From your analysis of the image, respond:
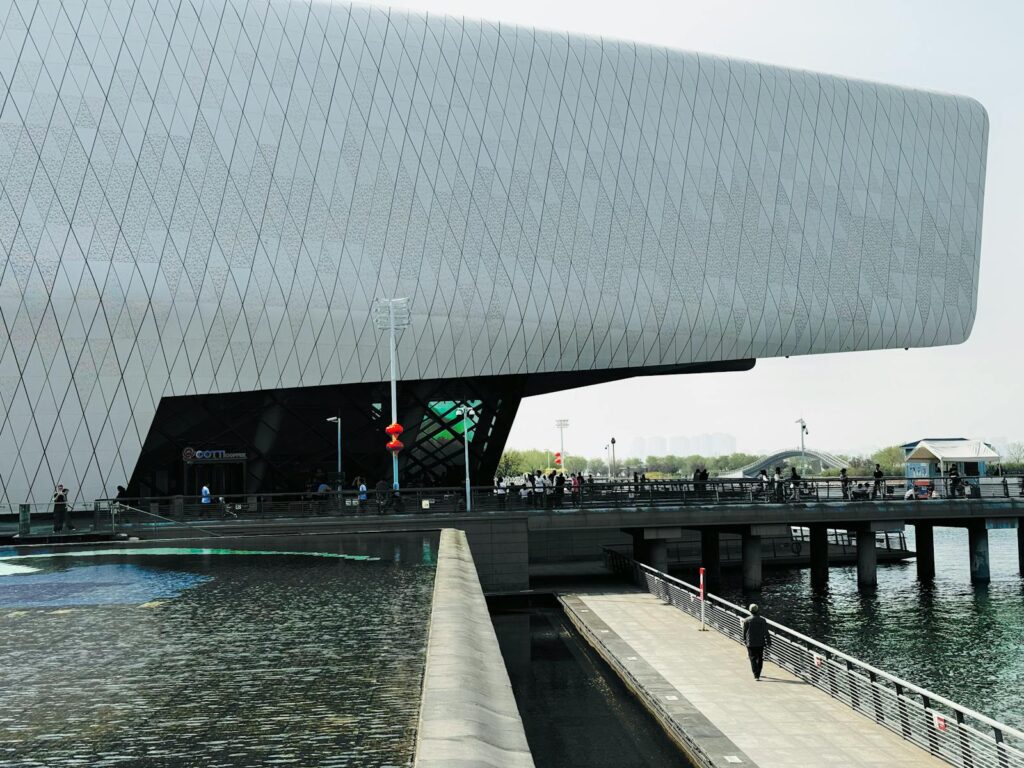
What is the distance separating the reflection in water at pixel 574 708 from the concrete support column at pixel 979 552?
22.2 m

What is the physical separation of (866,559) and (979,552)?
4.97 meters

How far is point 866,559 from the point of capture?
41.9 m

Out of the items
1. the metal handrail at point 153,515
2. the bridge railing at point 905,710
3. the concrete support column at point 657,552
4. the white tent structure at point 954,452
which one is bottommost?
the bridge railing at point 905,710

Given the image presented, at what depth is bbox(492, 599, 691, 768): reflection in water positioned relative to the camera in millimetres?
16062

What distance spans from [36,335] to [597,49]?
1179 inches

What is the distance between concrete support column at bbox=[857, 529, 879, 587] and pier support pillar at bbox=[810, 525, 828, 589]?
1.80 metres

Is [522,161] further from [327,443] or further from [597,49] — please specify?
[327,443]

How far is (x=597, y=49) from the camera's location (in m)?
52.2

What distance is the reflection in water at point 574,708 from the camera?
16062 millimetres

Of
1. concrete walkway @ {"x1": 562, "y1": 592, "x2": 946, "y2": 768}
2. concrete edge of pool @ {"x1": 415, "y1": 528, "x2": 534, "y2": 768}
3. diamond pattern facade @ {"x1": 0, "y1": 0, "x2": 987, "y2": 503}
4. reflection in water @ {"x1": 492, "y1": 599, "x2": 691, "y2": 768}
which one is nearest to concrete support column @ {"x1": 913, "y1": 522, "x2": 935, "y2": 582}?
diamond pattern facade @ {"x1": 0, "y1": 0, "x2": 987, "y2": 503}

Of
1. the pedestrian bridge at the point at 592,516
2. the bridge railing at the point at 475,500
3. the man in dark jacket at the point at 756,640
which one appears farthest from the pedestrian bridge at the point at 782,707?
the bridge railing at the point at 475,500

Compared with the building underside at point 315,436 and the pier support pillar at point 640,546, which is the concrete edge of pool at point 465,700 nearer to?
the pier support pillar at point 640,546

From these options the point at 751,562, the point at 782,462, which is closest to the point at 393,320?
the point at 751,562

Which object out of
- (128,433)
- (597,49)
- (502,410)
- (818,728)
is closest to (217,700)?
(818,728)
